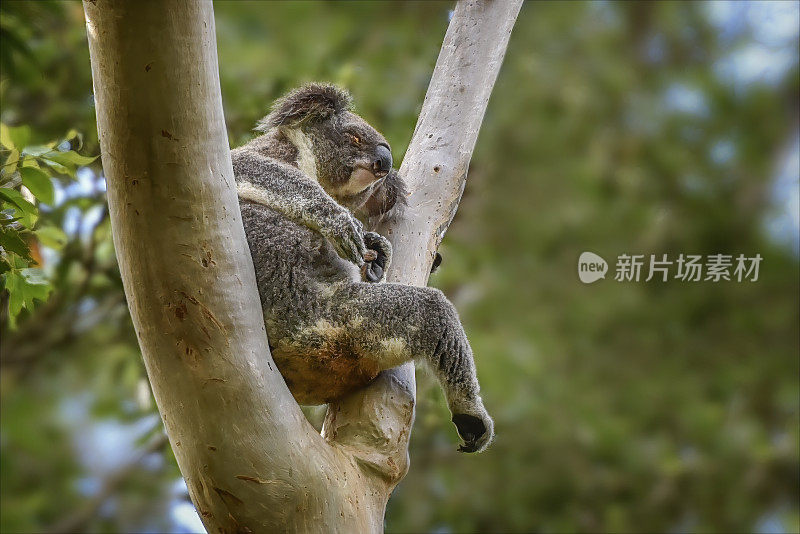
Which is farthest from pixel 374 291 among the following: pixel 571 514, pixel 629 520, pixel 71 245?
pixel 629 520

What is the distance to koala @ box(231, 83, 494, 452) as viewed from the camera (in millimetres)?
2283

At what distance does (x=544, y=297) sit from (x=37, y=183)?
5465 mm

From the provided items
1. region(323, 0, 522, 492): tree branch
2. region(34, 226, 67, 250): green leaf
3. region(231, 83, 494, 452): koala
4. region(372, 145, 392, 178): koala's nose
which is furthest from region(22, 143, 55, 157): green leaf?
region(372, 145, 392, 178): koala's nose

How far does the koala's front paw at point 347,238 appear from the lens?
2291 millimetres

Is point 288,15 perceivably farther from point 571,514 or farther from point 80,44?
point 571,514

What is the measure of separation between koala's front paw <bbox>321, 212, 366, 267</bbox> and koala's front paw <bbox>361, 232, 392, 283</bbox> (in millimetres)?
96

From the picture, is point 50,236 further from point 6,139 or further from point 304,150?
point 304,150

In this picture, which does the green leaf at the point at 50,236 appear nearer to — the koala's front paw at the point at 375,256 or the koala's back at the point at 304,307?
the koala's back at the point at 304,307

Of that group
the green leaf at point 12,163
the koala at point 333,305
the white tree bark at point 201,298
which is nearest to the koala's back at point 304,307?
the koala at point 333,305

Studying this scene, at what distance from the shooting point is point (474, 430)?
8.15ft

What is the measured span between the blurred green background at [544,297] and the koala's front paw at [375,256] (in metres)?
1.02

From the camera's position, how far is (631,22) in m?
8.06

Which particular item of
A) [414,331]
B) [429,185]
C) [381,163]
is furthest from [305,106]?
[414,331]

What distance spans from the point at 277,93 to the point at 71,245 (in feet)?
3.76
